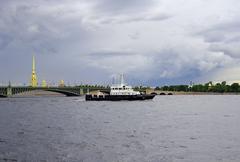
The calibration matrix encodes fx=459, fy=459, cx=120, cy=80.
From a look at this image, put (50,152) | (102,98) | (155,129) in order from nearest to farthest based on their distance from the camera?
(50,152) → (155,129) → (102,98)

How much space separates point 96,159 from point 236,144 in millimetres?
17205

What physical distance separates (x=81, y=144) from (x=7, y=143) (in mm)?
8351

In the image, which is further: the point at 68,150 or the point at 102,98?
the point at 102,98

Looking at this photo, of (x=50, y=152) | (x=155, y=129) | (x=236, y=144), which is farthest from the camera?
(x=155, y=129)

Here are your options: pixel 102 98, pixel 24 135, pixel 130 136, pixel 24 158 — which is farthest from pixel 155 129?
pixel 102 98

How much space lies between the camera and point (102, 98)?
630 feet

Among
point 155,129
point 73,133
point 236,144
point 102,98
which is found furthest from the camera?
point 102,98

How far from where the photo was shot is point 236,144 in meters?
49.8

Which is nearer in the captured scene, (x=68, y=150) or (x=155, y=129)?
(x=68, y=150)

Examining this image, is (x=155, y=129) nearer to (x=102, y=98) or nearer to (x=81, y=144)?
(x=81, y=144)

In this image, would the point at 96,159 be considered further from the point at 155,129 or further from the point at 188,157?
the point at 155,129

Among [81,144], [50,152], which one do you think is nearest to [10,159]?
[50,152]

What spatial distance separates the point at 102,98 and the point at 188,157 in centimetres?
15080

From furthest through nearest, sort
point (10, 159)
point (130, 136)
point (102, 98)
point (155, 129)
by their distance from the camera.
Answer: point (102, 98)
point (155, 129)
point (130, 136)
point (10, 159)
